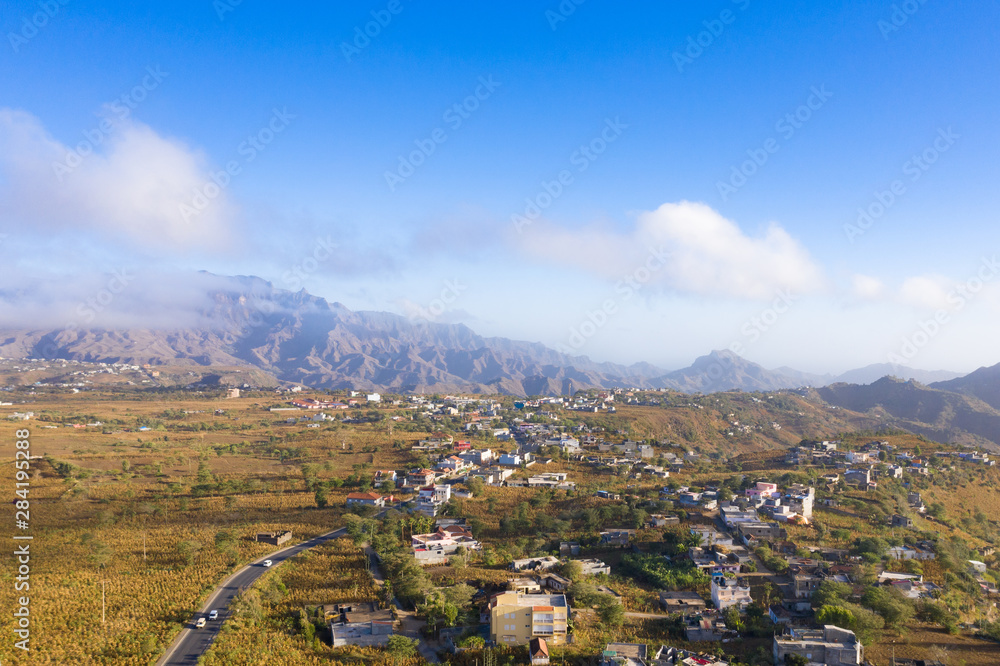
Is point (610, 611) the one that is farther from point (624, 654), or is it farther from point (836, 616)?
point (836, 616)

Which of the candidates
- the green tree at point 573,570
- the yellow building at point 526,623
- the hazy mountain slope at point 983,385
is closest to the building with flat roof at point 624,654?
the yellow building at point 526,623

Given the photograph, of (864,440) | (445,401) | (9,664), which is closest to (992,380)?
(864,440)

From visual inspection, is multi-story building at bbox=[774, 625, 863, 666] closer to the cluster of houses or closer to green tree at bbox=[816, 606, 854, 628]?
green tree at bbox=[816, 606, 854, 628]

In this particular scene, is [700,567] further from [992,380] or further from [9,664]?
[992,380]

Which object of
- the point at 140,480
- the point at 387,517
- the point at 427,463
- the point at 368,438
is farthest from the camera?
the point at 368,438

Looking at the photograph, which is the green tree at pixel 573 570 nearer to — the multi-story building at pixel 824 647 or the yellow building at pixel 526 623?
the yellow building at pixel 526 623

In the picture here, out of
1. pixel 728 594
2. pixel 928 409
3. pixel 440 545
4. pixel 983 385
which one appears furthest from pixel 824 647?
pixel 983 385

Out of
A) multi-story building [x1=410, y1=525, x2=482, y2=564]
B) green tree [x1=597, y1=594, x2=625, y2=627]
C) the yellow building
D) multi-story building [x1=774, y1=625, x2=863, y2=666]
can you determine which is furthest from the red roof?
multi-story building [x1=774, y1=625, x2=863, y2=666]
